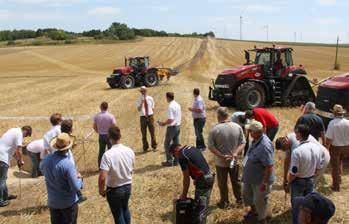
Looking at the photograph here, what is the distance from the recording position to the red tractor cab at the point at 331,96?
12.4 meters

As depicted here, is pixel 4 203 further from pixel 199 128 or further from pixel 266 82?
pixel 266 82

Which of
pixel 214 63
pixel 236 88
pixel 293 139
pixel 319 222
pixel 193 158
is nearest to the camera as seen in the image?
pixel 319 222

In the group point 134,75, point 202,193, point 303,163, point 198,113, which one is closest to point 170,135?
point 198,113

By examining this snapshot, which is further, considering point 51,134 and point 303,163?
point 51,134

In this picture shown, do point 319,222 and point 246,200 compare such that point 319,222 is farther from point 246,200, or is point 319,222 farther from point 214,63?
point 214,63

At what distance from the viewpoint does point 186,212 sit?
23.5 feet

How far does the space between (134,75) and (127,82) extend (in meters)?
0.84

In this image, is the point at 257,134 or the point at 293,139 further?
the point at 293,139

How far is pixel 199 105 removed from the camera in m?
12.4

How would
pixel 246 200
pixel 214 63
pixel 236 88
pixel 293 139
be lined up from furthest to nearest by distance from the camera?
1. pixel 214 63
2. pixel 236 88
3. pixel 293 139
4. pixel 246 200

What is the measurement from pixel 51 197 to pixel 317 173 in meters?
3.90

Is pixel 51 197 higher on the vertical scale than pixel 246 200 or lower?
higher

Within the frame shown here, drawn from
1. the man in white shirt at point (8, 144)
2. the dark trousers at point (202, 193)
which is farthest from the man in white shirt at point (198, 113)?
the dark trousers at point (202, 193)

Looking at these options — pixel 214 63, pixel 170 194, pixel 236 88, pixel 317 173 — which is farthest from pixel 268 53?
pixel 214 63
